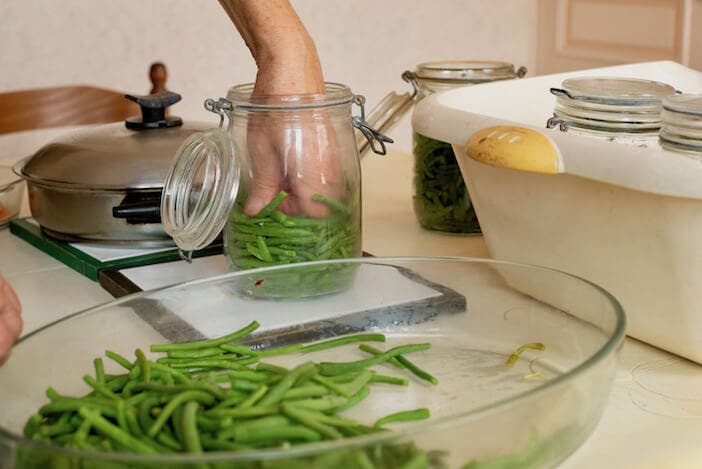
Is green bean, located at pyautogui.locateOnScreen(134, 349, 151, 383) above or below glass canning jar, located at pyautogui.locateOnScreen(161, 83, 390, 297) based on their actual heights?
below

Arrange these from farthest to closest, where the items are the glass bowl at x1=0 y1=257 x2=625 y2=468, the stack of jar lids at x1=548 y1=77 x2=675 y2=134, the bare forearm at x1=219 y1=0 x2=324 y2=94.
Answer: the bare forearm at x1=219 y1=0 x2=324 y2=94
the stack of jar lids at x1=548 y1=77 x2=675 y2=134
the glass bowl at x1=0 y1=257 x2=625 y2=468

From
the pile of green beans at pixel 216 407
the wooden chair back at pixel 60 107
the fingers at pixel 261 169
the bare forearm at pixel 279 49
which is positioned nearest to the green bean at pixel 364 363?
the pile of green beans at pixel 216 407

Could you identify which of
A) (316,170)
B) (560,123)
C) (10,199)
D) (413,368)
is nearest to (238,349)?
(413,368)

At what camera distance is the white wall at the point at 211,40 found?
2.87 m

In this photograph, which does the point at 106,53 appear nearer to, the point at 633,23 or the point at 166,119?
the point at 633,23

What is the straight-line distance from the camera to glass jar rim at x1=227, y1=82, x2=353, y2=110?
0.89m

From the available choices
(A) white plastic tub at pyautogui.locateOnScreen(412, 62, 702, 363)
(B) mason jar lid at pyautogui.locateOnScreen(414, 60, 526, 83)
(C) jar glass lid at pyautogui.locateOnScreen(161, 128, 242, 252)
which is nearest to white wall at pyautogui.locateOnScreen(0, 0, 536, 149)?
(B) mason jar lid at pyautogui.locateOnScreen(414, 60, 526, 83)

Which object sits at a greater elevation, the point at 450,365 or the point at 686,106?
the point at 686,106

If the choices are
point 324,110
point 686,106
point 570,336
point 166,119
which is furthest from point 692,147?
point 166,119

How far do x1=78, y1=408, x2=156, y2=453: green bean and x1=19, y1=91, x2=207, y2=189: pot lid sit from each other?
514 mm

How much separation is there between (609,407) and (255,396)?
26 cm

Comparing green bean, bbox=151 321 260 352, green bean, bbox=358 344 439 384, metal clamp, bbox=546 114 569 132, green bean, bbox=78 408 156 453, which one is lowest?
green bean, bbox=358 344 439 384

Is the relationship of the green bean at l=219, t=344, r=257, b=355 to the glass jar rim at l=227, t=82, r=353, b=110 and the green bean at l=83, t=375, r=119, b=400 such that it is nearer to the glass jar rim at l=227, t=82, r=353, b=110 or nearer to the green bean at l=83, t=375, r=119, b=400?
the green bean at l=83, t=375, r=119, b=400

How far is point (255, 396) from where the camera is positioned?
1.97ft
